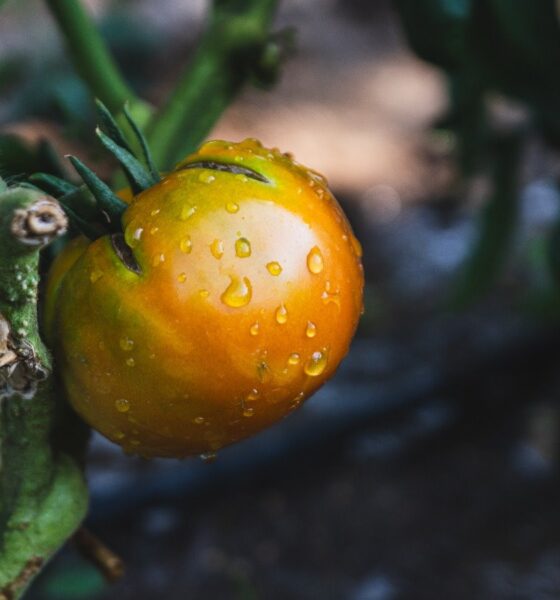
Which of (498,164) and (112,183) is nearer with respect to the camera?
(112,183)

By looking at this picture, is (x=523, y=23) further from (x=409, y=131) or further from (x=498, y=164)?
(x=409, y=131)

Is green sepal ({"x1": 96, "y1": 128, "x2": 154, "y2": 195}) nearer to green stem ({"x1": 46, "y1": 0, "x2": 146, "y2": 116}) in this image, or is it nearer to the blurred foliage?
green stem ({"x1": 46, "y1": 0, "x2": 146, "y2": 116})

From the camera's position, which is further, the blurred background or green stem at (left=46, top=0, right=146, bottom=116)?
the blurred background

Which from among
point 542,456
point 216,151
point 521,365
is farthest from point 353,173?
point 216,151

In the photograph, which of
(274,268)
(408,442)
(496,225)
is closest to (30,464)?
(274,268)

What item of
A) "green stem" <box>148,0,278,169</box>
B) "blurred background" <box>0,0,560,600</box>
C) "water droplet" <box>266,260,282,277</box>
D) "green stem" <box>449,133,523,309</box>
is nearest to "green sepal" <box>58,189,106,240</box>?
"water droplet" <box>266,260,282,277</box>

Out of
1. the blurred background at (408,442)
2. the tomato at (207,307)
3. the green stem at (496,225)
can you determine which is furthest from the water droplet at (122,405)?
the green stem at (496,225)

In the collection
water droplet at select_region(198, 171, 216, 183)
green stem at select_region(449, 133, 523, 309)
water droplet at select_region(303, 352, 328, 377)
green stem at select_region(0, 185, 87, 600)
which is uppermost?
water droplet at select_region(198, 171, 216, 183)
